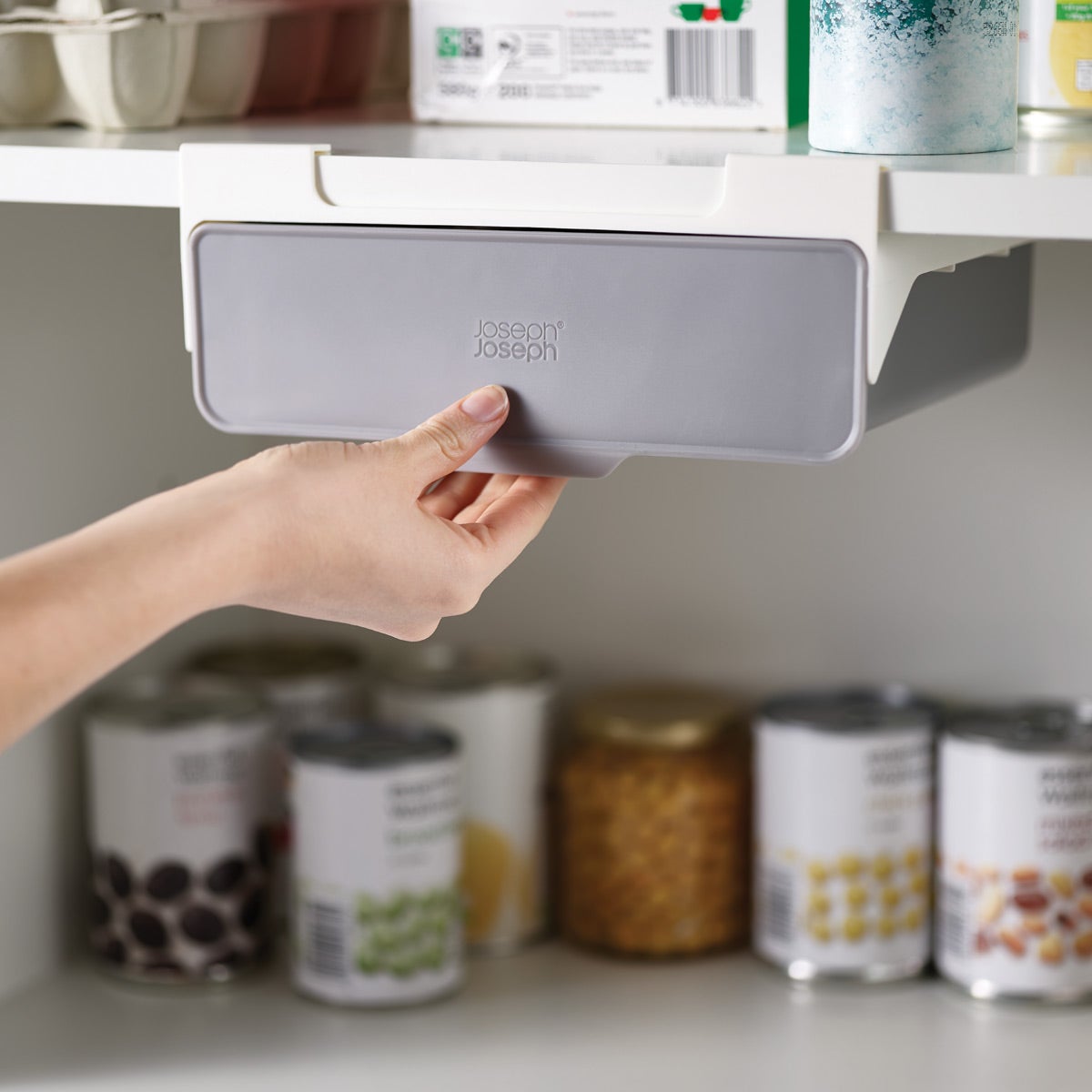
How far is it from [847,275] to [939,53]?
0.32ft

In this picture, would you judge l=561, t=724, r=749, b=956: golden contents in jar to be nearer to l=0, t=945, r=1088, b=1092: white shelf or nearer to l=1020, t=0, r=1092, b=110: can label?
l=0, t=945, r=1088, b=1092: white shelf

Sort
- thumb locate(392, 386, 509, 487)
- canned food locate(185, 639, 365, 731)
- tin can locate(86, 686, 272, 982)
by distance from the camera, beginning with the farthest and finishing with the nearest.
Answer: canned food locate(185, 639, 365, 731)
tin can locate(86, 686, 272, 982)
thumb locate(392, 386, 509, 487)

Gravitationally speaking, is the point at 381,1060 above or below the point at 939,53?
below

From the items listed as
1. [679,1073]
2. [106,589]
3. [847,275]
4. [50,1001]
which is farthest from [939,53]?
[50,1001]

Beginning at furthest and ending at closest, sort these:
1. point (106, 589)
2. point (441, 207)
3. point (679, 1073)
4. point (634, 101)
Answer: point (679, 1073) < point (634, 101) < point (441, 207) < point (106, 589)

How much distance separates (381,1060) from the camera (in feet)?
3.45

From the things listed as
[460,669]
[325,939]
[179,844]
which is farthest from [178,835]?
[460,669]

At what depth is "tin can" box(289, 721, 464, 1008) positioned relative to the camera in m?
1.08

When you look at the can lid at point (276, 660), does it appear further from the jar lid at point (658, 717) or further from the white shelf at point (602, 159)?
the white shelf at point (602, 159)

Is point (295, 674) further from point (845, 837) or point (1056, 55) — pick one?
point (1056, 55)

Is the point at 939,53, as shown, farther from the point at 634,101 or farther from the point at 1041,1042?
the point at 1041,1042

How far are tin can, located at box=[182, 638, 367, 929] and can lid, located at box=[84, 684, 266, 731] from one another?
25 mm

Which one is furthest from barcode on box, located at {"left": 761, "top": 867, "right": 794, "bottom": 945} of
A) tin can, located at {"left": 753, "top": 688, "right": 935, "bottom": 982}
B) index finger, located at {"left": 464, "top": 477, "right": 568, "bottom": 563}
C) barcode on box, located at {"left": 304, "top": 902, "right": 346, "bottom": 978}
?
index finger, located at {"left": 464, "top": 477, "right": 568, "bottom": 563}

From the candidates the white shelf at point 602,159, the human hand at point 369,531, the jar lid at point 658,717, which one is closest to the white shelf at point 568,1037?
the jar lid at point 658,717
